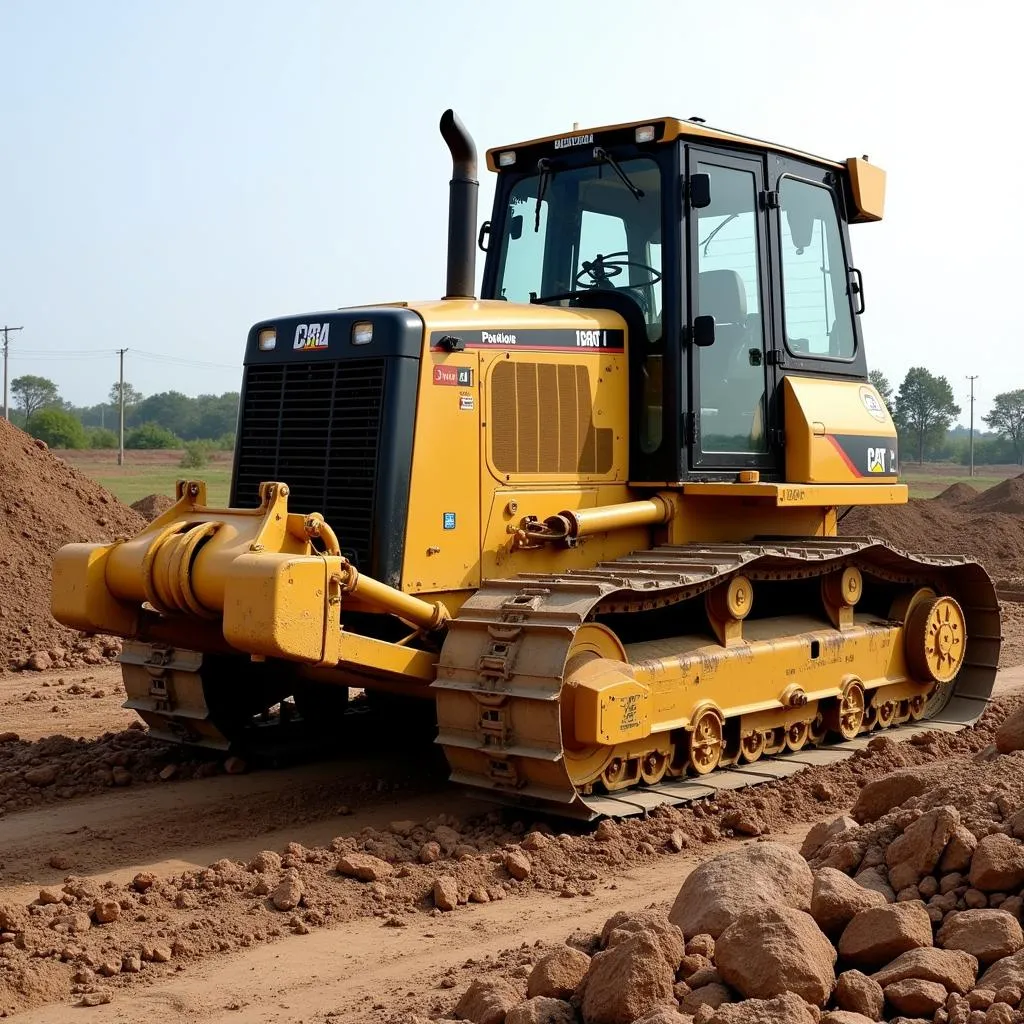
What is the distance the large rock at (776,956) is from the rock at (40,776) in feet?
15.0

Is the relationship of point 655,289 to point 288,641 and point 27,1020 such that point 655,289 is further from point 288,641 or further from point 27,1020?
point 27,1020


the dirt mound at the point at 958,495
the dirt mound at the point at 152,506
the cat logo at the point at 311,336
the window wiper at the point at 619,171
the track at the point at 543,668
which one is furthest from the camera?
the dirt mound at the point at 958,495

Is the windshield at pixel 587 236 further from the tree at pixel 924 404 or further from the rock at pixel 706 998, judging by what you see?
the tree at pixel 924 404

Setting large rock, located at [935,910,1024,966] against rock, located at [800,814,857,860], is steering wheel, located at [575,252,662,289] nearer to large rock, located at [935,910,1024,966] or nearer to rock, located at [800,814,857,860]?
rock, located at [800,814,857,860]

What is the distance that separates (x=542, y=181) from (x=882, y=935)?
5.35m

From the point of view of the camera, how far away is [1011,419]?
95.6 meters

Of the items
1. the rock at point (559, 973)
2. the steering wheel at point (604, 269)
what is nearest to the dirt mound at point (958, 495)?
the steering wheel at point (604, 269)

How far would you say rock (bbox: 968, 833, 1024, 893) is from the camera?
462 centimetres

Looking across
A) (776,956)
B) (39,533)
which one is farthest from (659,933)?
(39,533)

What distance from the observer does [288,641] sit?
6059 mm

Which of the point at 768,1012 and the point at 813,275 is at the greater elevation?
the point at 813,275

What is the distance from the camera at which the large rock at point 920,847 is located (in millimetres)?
4867

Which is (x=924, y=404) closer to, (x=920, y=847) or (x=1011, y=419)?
(x=1011, y=419)

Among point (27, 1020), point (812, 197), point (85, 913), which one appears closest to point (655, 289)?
point (812, 197)
